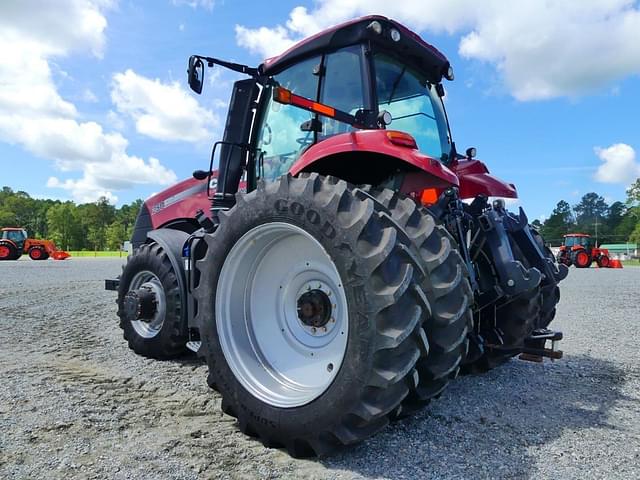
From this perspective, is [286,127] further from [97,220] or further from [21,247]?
[97,220]

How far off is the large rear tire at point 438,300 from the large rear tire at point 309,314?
0.51 ft

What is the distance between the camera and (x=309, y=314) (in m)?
2.79

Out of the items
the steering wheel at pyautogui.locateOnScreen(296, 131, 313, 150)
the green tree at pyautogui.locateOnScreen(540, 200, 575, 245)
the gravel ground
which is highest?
the green tree at pyautogui.locateOnScreen(540, 200, 575, 245)

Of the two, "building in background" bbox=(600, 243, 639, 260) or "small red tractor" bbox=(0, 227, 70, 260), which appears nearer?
"small red tractor" bbox=(0, 227, 70, 260)

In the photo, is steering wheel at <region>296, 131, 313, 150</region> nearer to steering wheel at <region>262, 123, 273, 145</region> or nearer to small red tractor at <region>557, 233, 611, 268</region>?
steering wheel at <region>262, 123, 273, 145</region>

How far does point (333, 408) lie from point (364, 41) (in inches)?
97.9

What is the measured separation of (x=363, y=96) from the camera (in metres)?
3.39

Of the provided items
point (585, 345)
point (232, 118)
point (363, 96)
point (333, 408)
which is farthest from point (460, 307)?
point (585, 345)

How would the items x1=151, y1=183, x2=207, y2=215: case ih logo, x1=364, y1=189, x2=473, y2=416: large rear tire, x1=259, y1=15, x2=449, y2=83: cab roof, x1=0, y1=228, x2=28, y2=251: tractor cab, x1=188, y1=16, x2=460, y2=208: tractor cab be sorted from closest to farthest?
1. x1=364, y1=189, x2=473, y2=416: large rear tire
2. x1=188, y1=16, x2=460, y2=208: tractor cab
3. x1=259, y1=15, x2=449, y2=83: cab roof
4. x1=151, y1=183, x2=207, y2=215: case ih logo
5. x1=0, y1=228, x2=28, y2=251: tractor cab

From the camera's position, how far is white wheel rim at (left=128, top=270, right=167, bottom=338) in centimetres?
458

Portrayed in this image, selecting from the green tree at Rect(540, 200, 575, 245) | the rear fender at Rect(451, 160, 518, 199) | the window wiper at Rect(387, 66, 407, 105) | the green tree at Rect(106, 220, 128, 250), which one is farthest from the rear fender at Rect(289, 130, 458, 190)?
the green tree at Rect(540, 200, 575, 245)

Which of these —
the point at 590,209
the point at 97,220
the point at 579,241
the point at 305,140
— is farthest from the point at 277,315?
the point at 590,209

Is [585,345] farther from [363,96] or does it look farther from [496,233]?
[363,96]

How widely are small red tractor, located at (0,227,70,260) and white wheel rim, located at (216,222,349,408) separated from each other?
33702mm
